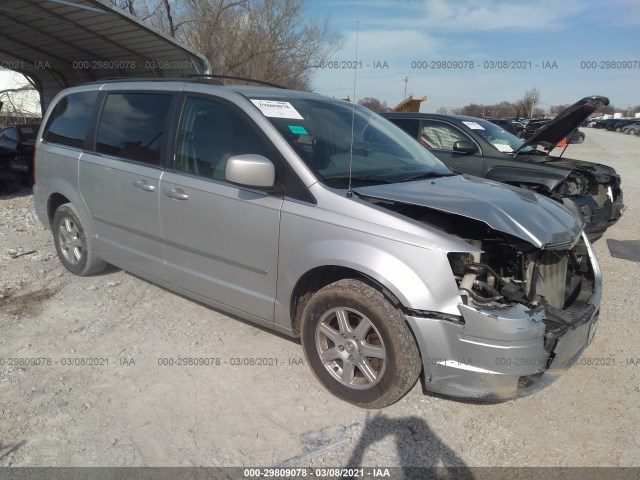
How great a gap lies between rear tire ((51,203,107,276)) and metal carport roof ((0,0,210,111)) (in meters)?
5.42

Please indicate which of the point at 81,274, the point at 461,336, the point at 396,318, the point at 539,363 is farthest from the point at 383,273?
the point at 81,274

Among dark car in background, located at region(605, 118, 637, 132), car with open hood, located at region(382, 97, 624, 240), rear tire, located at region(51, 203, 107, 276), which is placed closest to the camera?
rear tire, located at region(51, 203, 107, 276)

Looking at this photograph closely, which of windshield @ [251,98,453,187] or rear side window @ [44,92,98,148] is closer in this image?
windshield @ [251,98,453,187]

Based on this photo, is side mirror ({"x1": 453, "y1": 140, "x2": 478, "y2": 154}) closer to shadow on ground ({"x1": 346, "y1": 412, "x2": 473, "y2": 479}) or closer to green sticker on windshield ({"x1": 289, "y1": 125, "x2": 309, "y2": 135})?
green sticker on windshield ({"x1": 289, "y1": 125, "x2": 309, "y2": 135})

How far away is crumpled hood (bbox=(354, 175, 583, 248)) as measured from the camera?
8.66ft

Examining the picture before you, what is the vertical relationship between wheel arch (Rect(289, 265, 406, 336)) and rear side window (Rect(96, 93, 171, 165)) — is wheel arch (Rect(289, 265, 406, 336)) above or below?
below

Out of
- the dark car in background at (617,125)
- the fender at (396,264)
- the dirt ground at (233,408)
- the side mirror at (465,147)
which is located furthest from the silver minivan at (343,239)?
the dark car in background at (617,125)

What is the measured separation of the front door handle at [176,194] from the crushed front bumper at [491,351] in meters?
1.86

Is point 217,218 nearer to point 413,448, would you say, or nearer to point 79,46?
point 413,448

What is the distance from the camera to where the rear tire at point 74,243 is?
4555mm

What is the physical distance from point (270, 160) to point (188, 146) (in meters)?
0.85

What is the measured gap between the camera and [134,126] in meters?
3.94

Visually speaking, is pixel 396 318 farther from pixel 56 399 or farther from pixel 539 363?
pixel 56 399

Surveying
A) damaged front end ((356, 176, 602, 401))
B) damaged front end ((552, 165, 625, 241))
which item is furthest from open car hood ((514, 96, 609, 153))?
damaged front end ((356, 176, 602, 401))
